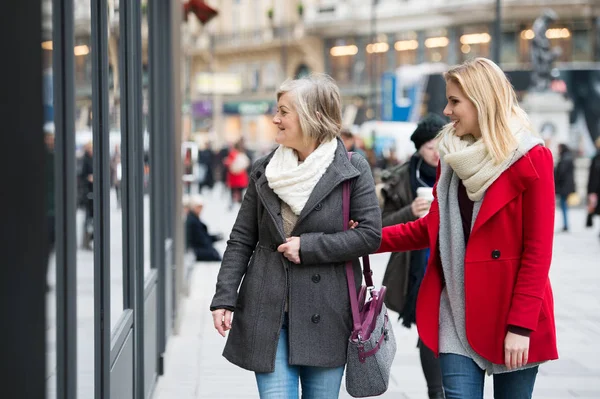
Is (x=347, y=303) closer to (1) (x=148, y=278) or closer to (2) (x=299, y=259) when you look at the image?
(2) (x=299, y=259)

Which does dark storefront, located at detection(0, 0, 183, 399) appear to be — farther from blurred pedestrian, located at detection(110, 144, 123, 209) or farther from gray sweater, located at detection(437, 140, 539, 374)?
gray sweater, located at detection(437, 140, 539, 374)

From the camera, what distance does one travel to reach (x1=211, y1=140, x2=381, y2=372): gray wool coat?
3.78m

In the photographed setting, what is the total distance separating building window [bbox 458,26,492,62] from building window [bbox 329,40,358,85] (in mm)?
11739

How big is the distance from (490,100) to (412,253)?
2771 mm

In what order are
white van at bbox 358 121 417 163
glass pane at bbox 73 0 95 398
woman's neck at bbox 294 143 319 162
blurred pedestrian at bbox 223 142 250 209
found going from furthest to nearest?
white van at bbox 358 121 417 163
blurred pedestrian at bbox 223 142 250 209
woman's neck at bbox 294 143 319 162
glass pane at bbox 73 0 95 398

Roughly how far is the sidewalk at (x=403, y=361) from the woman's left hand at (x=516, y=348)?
3.59m

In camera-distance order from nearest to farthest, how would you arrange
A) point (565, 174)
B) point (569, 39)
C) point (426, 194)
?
1. point (426, 194)
2. point (565, 174)
3. point (569, 39)

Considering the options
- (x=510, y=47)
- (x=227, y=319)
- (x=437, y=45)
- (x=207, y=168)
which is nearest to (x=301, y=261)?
(x=227, y=319)

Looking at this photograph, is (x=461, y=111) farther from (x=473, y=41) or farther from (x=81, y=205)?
(x=473, y=41)

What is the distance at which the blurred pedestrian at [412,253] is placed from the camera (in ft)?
20.6

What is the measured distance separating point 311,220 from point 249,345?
48 cm

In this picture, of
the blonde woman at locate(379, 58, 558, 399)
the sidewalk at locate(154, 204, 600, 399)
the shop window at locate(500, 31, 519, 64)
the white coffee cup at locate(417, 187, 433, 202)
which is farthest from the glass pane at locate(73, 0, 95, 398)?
the shop window at locate(500, 31, 519, 64)

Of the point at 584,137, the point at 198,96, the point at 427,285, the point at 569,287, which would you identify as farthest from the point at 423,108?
the point at 198,96

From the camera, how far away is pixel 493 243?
371 centimetres
